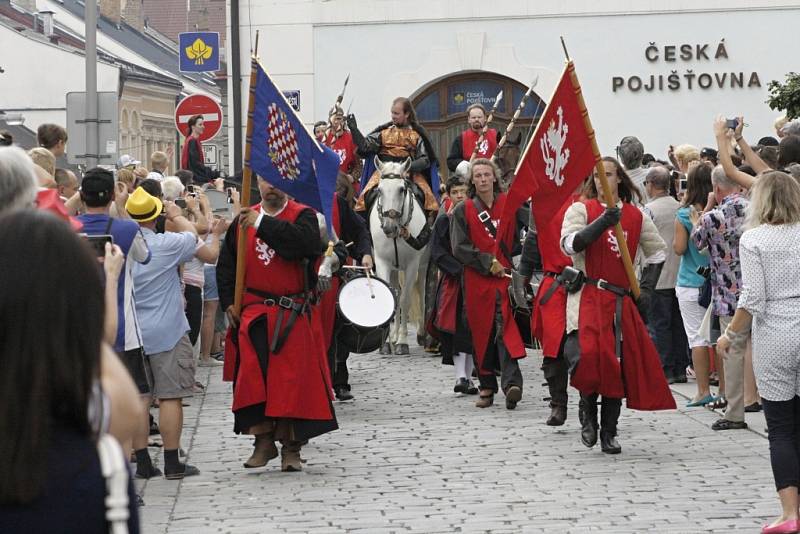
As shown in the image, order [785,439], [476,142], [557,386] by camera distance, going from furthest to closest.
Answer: [476,142] < [557,386] < [785,439]

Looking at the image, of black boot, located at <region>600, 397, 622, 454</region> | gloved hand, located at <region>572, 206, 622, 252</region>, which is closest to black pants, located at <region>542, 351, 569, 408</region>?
black boot, located at <region>600, 397, 622, 454</region>

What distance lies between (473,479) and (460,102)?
60.5 ft

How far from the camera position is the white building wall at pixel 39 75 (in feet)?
180

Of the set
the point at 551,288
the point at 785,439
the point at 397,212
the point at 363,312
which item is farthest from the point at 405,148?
the point at 785,439

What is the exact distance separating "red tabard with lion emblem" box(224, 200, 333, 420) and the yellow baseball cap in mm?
580

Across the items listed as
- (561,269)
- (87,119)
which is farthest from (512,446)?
(87,119)

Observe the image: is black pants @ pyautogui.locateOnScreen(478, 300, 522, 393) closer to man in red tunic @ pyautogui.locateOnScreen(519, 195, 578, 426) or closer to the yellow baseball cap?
man in red tunic @ pyautogui.locateOnScreen(519, 195, 578, 426)

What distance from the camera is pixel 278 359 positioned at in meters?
9.40

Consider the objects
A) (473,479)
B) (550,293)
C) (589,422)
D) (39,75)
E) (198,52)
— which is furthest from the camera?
(39,75)

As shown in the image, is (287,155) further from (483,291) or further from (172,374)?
(483,291)

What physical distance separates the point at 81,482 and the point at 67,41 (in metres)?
60.7

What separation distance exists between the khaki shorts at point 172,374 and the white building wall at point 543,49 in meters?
17.4

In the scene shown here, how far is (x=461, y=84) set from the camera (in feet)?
89.1

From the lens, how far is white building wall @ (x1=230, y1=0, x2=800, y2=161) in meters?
26.0
